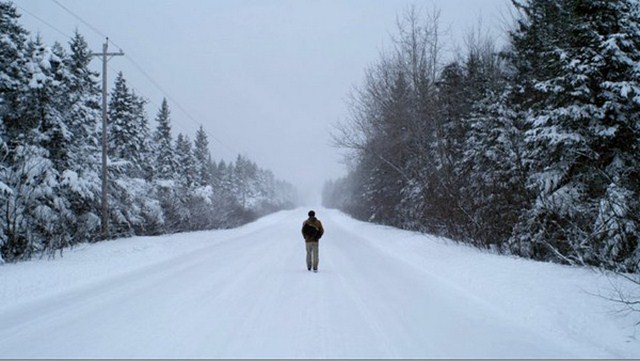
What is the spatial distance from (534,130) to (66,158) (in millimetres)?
19343

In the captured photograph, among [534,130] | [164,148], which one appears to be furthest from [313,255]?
[164,148]

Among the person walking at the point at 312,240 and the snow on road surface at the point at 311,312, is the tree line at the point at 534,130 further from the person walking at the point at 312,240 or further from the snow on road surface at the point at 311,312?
the person walking at the point at 312,240

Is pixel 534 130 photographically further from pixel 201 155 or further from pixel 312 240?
pixel 201 155

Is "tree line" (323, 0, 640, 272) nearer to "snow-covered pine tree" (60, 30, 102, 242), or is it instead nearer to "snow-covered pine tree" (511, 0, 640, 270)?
"snow-covered pine tree" (511, 0, 640, 270)

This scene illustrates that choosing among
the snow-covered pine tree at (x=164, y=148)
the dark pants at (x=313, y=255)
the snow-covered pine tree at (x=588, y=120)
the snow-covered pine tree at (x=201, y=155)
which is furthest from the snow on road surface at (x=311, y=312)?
the snow-covered pine tree at (x=201, y=155)

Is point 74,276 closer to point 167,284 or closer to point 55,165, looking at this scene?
point 167,284

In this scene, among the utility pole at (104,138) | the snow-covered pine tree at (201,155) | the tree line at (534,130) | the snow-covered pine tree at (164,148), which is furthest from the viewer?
the snow-covered pine tree at (201,155)

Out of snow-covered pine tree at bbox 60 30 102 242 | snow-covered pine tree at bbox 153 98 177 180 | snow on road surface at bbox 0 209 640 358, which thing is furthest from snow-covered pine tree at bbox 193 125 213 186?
snow on road surface at bbox 0 209 640 358

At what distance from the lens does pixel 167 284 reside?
9.55 metres

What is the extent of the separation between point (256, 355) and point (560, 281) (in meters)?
6.07

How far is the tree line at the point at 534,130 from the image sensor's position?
35.0 feet

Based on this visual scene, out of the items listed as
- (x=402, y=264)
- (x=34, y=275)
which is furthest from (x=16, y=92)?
(x=402, y=264)

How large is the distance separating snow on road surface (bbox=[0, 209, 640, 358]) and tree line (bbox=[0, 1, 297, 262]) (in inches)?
138

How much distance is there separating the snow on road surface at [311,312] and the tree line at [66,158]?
3.50 meters
